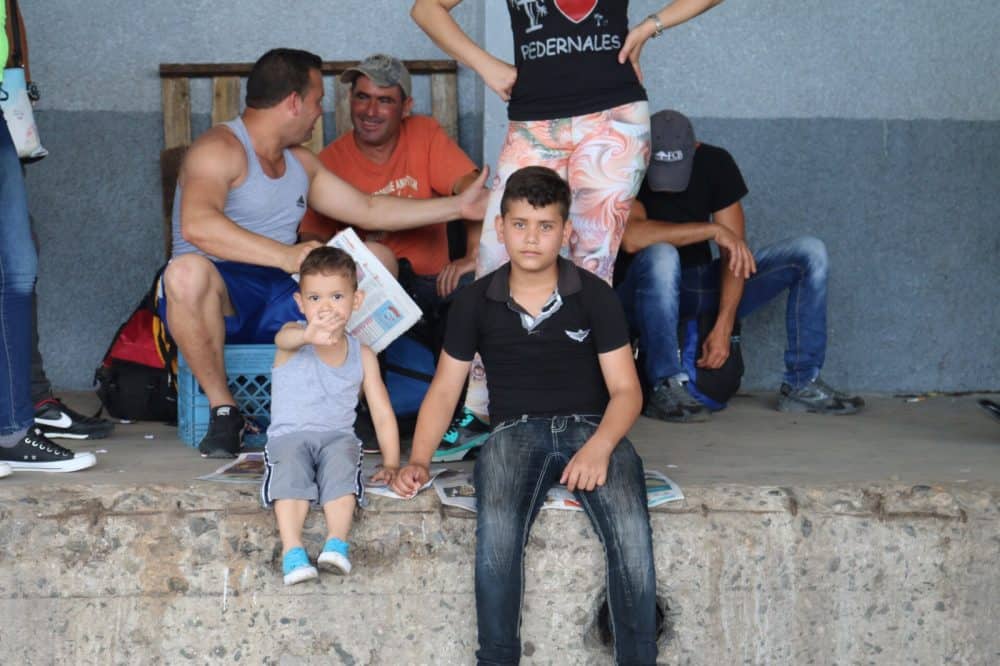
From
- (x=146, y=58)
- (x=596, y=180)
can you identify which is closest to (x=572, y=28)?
(x=596, y=180)

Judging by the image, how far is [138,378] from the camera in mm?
4230

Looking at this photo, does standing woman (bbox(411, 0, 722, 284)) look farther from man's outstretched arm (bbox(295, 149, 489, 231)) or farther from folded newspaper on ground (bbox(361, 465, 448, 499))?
folded newspaper on ground (bbox(361, 465, 448, 499))

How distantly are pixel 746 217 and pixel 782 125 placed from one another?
381 millimetres

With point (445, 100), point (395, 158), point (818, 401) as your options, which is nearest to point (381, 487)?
point (395, 158)

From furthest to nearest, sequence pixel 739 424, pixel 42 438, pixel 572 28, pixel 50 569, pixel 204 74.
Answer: pixel 204 74 < pixel 739 424 < pixel 572 28 < pixel 42 438 < pixel 50 569

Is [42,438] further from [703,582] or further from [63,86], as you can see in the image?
[63,86]

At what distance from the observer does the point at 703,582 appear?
122 inches

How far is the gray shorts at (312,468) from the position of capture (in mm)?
2986

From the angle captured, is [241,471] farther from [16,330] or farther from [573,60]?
[573,60]

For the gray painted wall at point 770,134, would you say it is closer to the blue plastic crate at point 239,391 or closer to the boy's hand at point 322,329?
the blue plastic crate at point 239,391

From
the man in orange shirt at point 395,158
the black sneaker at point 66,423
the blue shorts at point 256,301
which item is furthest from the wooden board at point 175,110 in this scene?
the black sneaker at point 66,423

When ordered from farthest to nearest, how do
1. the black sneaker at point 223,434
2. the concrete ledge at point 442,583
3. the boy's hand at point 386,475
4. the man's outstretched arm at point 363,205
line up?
the man's outstretched arm at point 363,205 < the black sneaker at point 223,434 < the boy's hand at point 386,475 < the concrete ledge at point 442,583

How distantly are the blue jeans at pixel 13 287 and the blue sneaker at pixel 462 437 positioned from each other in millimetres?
1090

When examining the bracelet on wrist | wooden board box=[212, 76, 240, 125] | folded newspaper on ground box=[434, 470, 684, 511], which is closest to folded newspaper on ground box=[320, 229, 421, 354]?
folded newspaper on ground box=[434, 470, 684, 511]
